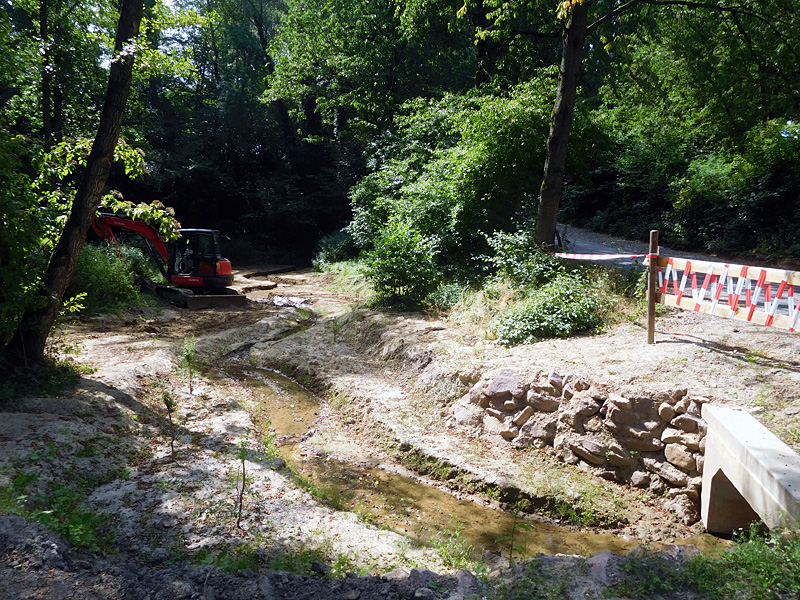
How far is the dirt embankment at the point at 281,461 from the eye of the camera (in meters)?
3.44

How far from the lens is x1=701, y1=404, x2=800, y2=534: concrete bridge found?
12.4 ft

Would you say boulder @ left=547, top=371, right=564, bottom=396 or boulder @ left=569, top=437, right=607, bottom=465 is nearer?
boulder @ left=569, top=437, right=607, bottom=465

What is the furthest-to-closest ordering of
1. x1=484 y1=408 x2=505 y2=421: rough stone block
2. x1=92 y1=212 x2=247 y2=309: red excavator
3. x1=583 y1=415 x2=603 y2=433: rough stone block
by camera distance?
x1=92 y1=212 x2=247 y2=309: red excavator, x1=484 y1=408 x2=505 y2=421: rough stone block, x1=583 y1=415 x2=603 y2=433: rough stone block

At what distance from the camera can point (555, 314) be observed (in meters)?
8.25

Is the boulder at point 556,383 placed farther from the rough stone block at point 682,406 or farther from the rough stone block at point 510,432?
the rough stone block at point 682,406

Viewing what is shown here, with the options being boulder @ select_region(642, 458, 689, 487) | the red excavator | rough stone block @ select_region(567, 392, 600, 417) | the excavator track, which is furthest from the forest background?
boulder @ select_region(642, 458, 689, 487)

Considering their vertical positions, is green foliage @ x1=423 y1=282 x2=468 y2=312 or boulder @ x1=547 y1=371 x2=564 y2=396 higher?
green foliage @ x1=423 y1=282 x2=468 y2=312

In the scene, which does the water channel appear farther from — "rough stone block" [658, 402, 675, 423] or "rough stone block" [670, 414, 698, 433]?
"rough stone block" [658, 402, 675, 423]

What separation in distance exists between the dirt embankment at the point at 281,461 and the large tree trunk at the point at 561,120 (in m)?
2.66

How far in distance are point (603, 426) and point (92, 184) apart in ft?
23.2

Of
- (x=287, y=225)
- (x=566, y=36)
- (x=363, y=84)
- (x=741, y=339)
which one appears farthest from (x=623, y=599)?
(x=287, y=225)

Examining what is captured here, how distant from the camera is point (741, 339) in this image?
6684 mm

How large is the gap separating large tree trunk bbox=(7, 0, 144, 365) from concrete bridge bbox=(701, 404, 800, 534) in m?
7.51

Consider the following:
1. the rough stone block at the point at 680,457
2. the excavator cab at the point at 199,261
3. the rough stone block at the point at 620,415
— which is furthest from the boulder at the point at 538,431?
the excavator cab at the point at 199,261
